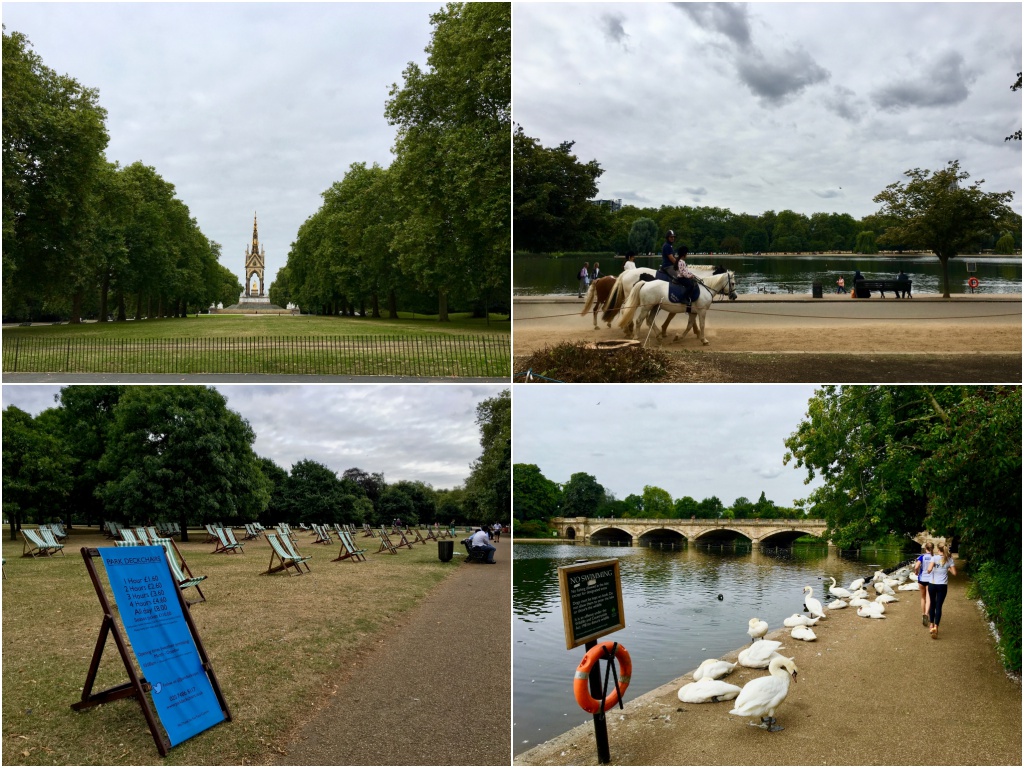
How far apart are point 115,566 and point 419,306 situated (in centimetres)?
4510

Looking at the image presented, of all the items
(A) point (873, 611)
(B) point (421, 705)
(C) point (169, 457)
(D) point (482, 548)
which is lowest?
(D) point (482, 548)

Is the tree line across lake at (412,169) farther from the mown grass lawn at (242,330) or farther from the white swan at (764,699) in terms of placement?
the white swan at (764,699)

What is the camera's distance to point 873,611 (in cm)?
1423

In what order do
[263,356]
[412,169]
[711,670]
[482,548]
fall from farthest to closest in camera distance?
[412,169]
[482,548]
[263,356]
[711,670]

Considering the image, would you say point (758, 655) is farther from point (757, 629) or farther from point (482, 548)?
point (482, 548)

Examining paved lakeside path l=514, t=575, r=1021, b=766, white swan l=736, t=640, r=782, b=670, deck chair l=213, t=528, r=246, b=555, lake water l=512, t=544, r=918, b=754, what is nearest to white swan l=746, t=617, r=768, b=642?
lake water l=512, t=544, r=918, b=754

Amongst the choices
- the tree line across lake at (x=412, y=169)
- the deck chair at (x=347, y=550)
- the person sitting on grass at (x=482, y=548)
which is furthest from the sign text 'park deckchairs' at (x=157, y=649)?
the person sitting on grass at (x=482, y=548)

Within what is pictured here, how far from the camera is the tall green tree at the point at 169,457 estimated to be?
29.4 m

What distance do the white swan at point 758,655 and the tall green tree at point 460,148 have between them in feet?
41.7

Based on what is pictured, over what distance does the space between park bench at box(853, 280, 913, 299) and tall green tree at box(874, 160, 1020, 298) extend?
65 cm

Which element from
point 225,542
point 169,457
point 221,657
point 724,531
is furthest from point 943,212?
point 724,531

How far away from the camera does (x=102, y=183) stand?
97.1ft

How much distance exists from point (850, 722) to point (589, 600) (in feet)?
9.87

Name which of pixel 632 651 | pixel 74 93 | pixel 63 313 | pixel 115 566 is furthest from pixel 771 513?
pixel 63 313
